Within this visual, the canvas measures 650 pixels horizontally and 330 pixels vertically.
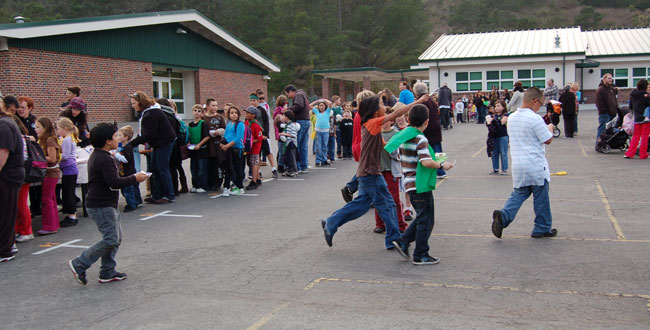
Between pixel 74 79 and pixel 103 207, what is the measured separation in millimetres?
18742

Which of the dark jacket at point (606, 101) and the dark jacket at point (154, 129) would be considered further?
the dark jacket at point (606, 101)

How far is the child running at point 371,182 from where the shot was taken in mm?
6336

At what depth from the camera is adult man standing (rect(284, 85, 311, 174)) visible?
13.3m

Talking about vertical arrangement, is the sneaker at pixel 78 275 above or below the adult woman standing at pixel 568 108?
below

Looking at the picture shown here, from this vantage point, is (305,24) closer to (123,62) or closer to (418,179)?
(123,62)

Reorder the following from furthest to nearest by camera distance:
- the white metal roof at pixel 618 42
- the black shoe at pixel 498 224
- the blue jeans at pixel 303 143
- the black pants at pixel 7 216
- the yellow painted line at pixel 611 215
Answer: the white metal roof at pixel 618 42
the blue jeans at pixel 303 143
the yellow painted line at pixel 611 215
the black shoe at pixel 498 224
the black pants at pixel 7 216

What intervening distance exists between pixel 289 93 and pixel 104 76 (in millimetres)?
13693

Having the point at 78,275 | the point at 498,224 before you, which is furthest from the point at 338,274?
the point at 78,275

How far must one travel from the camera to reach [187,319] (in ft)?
14.8

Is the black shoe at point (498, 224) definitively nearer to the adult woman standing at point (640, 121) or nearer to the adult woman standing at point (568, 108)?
the adult woman standing at point (640, 121)

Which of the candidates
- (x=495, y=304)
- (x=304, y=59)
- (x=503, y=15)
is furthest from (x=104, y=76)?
(x=503, y=15)

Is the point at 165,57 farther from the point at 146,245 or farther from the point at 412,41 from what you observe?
the point at 412,41

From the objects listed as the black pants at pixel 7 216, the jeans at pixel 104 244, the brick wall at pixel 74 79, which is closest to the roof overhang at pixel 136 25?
the brick wall at pixel 74 79

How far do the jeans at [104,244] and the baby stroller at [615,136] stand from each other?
13346 millimetres
